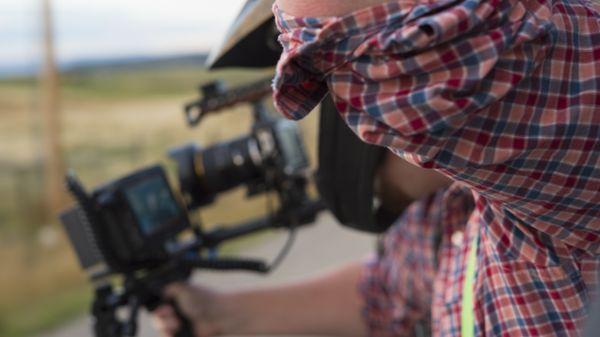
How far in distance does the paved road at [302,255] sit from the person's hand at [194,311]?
88.8 inches

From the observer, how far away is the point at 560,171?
69 centimetres

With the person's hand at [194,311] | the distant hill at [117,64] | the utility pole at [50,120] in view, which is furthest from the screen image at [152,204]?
the utility pole at [50,120]

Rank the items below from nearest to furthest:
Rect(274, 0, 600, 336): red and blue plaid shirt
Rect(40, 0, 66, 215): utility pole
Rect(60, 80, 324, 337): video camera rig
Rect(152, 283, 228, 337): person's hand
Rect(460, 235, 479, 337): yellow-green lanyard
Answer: Rect(274, 0, 600, 336): red and blue plaid shirt
Rect(460, 235, 479, 337): yellow-green lanyard
Rect(60, 80, 324, 337): video camera rig
Rect(152, 283, 228, 337): person's hand
Rect(40, 0, 66, 215): utility pole

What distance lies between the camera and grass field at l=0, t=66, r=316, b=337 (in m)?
4.11

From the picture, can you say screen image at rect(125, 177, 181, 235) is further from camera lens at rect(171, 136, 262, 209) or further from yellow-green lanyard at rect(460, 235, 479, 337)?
yellow-green lanyard at rect(460, 235, 479, 337)

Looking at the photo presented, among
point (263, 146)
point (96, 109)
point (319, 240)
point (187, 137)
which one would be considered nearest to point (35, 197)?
point (96, 109)

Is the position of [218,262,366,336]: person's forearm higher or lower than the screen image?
lower

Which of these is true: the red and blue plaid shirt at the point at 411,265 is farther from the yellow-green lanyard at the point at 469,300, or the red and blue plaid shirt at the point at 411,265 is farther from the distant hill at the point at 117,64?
the distant hill at the point at 117,64

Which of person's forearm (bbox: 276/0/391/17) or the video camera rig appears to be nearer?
person's forearm (bbox: 276/0/391/17)

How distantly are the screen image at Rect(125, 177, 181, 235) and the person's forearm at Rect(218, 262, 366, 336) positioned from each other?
25cm

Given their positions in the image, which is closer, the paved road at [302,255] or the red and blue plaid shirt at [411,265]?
the red and blue plaid shirt at [411,265]

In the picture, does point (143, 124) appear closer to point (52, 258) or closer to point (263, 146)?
point (52, 258)

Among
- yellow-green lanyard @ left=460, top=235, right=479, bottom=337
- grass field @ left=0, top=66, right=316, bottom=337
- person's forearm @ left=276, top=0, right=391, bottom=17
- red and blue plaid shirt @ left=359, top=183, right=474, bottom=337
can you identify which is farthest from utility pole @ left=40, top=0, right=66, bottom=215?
person's forearm @ left=276, top=0, right=391, bottom=17

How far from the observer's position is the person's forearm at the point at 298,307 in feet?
5.26
